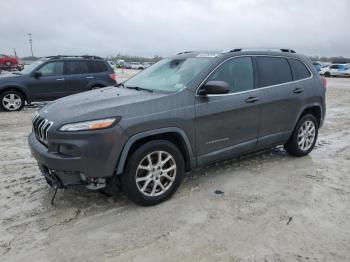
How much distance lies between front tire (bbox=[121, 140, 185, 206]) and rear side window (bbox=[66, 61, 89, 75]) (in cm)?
869

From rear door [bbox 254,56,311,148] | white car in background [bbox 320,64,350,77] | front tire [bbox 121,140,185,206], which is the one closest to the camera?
front tire [bbox 121,140,185,206]

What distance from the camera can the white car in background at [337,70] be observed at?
3869 centimetres

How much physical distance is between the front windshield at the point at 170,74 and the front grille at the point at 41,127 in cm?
139

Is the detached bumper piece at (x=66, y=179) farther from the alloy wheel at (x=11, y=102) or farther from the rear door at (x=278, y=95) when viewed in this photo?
the alloy wheel at (x=11, y=102)

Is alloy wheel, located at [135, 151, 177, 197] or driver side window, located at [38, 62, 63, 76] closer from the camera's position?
alloy wheel, located at [135, 151, 177, 197]

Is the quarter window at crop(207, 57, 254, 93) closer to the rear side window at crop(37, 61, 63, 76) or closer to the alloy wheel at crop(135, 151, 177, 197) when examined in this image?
the alloy wheel at crop(135, 151, 177, 197)

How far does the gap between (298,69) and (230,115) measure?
6.34 ft

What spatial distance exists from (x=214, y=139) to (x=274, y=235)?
150 cm

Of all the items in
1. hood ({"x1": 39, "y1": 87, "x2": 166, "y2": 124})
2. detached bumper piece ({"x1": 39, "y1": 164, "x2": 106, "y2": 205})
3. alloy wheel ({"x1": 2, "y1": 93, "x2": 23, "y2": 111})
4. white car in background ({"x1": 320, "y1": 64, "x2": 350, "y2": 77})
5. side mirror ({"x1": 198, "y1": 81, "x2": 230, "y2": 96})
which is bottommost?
white car in background ({"x1": 320, "y1": 64, "x2": 350, "y2": 77})

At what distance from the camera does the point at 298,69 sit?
600 cm

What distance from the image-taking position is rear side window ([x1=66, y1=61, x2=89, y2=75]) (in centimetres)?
1201

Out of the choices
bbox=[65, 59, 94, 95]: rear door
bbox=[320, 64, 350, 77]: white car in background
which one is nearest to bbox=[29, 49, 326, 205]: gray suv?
A: bbox=[65, 59, 94, 95]: rear door

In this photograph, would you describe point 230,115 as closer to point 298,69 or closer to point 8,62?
point 298,69

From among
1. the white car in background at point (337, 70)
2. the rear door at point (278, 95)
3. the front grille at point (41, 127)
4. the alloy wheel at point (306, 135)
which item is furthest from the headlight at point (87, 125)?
the white car in background at point (337, 70)
